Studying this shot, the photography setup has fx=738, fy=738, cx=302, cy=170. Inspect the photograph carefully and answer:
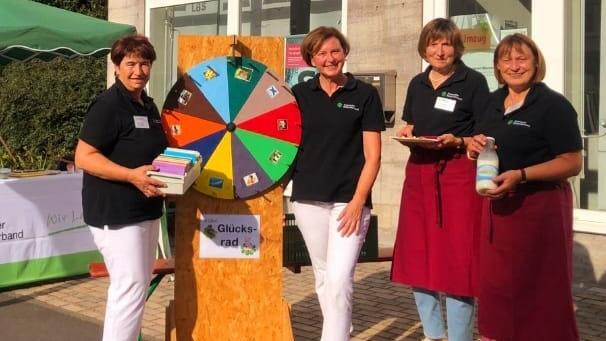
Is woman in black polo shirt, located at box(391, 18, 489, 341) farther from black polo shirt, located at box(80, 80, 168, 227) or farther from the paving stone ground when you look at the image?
black polo shirt, located at box(80, 80, 168, 227)

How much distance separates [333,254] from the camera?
153 inches

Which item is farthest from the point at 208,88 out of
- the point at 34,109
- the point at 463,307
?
the point at 34,109

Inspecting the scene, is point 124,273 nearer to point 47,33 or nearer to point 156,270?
point 156,270

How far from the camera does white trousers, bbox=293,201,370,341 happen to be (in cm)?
386

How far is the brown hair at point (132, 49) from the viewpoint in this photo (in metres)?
3.67

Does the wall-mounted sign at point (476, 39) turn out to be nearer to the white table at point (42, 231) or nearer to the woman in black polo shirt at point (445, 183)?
the woman in black polo shirt at point (445, 183)

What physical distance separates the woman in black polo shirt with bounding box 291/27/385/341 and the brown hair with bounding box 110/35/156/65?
0.82m

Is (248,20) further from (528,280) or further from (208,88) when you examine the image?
(528,280)

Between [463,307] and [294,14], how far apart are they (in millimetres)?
6303

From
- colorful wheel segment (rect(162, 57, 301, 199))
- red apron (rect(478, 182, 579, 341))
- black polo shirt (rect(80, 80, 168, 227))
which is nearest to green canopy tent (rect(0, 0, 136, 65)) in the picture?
colorful wheel segment (rect(162, 57, 301, 199))

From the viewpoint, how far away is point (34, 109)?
1548 cm

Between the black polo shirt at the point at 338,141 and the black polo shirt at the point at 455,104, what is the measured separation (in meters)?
0.31

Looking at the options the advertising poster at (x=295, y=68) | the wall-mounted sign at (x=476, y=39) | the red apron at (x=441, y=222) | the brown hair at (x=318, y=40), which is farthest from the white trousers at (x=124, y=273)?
the advertising poster at (x=295, y=68)

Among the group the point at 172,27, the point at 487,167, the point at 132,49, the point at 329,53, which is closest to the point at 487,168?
the point at 487,167
